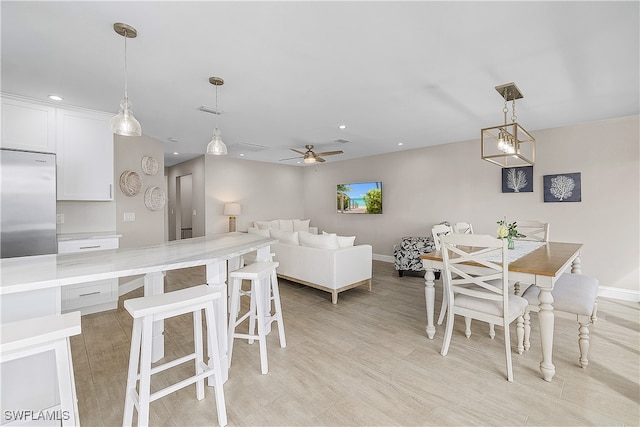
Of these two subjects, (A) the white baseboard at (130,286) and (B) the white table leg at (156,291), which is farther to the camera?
(A) the white baseboard at (130,286)

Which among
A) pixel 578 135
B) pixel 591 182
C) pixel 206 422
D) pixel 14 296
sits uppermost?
pixel 578 135

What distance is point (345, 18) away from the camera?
1.81 meters

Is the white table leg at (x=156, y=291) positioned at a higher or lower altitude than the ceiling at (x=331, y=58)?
lower

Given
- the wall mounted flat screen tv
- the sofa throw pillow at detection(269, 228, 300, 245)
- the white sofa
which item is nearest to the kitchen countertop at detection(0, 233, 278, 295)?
the white sofa

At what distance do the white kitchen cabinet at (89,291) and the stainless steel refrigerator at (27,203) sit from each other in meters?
0.28

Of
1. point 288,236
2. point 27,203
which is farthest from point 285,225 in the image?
point 27,203

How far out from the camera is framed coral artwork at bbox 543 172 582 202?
411 cm

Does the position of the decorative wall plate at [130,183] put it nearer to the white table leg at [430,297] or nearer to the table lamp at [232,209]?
the table lamp at [232,209]

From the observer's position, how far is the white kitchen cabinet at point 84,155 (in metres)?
3.35

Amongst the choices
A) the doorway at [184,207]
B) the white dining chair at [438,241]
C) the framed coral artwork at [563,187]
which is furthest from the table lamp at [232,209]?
the framed coral artwork at [563,187]

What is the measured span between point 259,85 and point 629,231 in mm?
5073

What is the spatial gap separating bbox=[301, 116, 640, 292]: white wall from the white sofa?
93.6 inches

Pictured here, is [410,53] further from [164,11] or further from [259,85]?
[164,11]

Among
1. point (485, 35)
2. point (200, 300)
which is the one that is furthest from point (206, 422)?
point (485, 35)
